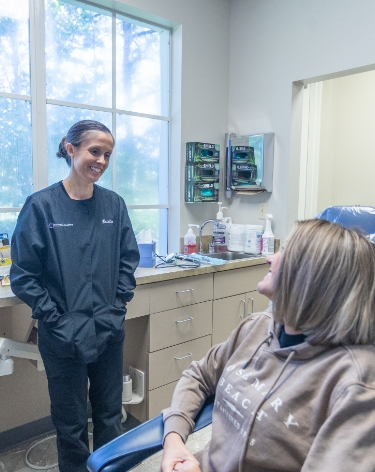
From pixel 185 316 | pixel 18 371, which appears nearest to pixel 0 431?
pixel 18 371

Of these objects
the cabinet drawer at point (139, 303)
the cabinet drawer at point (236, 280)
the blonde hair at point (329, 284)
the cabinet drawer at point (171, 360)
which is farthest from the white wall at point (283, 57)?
the blonde hair at point (329, 284)

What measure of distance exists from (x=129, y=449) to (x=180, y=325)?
1247 mm

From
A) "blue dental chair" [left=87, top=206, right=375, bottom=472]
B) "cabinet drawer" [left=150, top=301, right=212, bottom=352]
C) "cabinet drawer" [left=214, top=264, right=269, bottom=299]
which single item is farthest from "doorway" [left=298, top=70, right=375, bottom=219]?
"blue dental chair" [left=87, top=206, right=375, bottom=472]

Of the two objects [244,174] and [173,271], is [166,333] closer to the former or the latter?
[173,271]

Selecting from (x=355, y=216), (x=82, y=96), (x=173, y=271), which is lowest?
(x=173, y=271)

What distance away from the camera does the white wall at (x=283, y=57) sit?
2.26 metres

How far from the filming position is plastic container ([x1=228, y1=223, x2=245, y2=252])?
2.80 metres

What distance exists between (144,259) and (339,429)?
1.55m

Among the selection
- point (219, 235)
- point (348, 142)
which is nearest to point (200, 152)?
point (219, 235)

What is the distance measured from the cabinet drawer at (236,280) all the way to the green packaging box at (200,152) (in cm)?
83

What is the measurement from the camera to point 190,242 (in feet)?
8.87

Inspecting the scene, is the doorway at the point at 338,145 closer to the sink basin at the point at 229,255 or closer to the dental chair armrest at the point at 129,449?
the sink basin at the point at 229,255

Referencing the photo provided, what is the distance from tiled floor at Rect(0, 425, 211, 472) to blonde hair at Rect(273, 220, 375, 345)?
55.6 inches

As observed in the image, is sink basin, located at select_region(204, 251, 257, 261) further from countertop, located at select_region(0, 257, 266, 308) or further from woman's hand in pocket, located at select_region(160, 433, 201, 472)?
woman's hand in pocket, located at select_region(160, 433, 201, 472)
